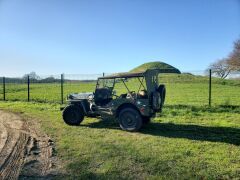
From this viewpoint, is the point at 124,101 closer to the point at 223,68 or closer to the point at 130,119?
the point at 130,119

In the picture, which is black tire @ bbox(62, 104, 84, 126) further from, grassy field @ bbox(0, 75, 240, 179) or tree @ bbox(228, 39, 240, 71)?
tree @ bbox(228, 39, 240, 71)

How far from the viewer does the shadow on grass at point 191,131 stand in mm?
8188

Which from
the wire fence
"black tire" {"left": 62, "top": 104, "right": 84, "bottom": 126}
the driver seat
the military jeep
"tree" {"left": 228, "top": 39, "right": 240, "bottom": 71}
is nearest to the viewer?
the military jeep

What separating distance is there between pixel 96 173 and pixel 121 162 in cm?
75

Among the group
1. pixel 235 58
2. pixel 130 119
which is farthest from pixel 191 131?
pixel 235 58

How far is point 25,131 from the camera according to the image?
9242 mm

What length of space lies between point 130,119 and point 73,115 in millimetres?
2193

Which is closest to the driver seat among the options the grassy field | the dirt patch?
the grassy field

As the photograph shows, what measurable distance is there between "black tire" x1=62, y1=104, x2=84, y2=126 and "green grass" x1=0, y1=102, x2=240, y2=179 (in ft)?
0.97

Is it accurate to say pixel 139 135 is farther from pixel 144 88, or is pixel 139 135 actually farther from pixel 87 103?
pixel 87 103

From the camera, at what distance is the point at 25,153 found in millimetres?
6754

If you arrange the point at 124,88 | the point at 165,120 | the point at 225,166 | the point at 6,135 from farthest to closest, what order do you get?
1. the point at 165,120
2. the point at 124,88
3. the point at 6,135
4. the point at 225,166

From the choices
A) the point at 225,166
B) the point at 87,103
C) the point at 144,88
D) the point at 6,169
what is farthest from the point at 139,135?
the point at 6,169

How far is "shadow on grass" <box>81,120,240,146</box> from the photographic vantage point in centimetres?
819
